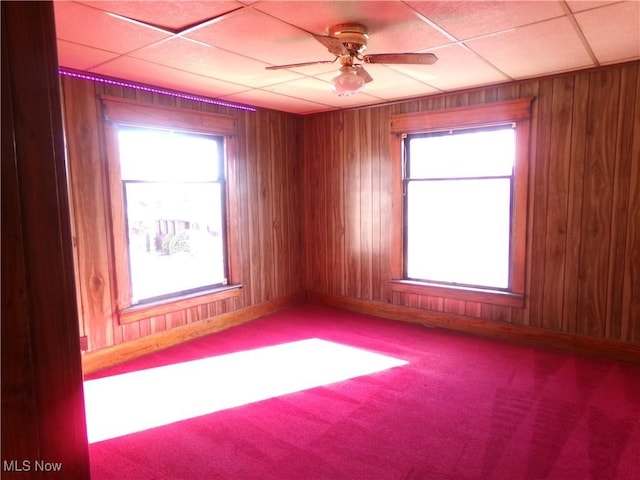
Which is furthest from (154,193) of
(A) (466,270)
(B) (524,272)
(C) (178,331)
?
(B) (524,272)

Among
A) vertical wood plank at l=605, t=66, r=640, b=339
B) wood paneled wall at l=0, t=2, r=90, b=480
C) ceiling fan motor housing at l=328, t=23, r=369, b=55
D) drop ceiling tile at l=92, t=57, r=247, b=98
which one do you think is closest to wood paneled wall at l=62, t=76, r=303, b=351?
drop ceiling tile at l=92, t=57, r=247, b=98

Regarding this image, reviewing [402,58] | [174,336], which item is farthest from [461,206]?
[174,336]

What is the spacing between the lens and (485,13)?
237 centimetres

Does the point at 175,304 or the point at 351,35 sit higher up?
the point at 351,35

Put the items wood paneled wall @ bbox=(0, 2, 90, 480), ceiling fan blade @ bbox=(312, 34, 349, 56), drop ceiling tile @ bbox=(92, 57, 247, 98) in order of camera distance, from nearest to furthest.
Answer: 1. wood paneled wall @ bbox=(0, 2, 90, 480)
2. ceiling fan blade @ bbox=(312, 34, 349, 56)
3. drop ceiling tile @ bbox=(92, 57, 247, 98)

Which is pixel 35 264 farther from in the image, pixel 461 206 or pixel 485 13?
pixel 461 206

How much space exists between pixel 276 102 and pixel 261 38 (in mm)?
1933

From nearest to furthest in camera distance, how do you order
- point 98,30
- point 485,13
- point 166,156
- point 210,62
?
point 485,13
point 98,30
point 210,62
point 166,156

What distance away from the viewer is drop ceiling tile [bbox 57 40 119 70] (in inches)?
109

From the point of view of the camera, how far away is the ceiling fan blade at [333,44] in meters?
2.34

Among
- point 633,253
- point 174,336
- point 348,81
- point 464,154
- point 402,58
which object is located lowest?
point 174,336

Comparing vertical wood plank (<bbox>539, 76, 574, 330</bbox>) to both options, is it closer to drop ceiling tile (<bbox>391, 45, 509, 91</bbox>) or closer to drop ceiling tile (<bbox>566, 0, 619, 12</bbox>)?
drop ceiling tile (<bbox>391, 45, 509, 91</bbox>)

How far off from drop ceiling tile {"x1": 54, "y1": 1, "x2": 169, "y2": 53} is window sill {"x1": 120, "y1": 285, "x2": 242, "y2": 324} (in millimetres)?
2199

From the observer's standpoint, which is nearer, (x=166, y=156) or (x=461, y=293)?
(x=166, y=156)
